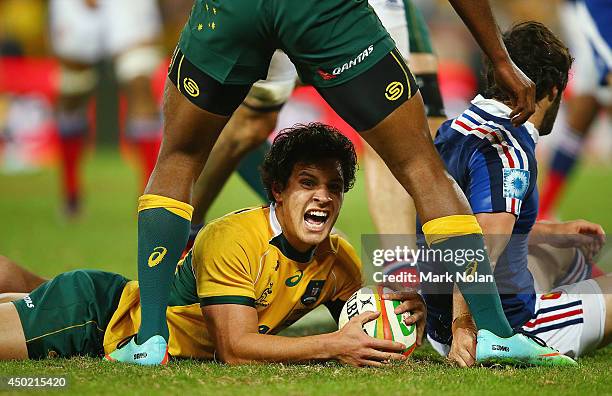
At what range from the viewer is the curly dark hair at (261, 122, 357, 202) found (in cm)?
413

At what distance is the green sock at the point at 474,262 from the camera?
144 inches

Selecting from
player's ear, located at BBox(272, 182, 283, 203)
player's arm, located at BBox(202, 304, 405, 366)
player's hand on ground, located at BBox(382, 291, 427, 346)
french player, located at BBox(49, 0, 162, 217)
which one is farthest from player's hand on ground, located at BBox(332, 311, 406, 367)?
french player, located at BBox(49, 0, 162, 217)

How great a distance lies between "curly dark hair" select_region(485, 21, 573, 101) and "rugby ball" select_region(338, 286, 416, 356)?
0.98 metres

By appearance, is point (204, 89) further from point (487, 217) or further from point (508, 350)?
point (508, 350)

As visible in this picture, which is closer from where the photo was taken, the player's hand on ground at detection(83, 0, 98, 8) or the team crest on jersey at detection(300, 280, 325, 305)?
the team crest on jersey at detection(300, 280, 325, 305)

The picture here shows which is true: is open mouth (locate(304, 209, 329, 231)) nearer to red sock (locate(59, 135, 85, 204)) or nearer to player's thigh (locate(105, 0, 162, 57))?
player's thigh (locate(105, 0, 162, 57))

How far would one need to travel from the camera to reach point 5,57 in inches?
683

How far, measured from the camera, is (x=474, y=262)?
3686mm

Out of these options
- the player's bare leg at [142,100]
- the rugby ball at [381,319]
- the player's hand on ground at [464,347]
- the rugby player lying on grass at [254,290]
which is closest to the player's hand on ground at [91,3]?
the player's bare leg at [142,100]

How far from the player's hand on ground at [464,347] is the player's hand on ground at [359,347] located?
0.71 ft

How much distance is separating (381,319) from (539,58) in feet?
4.09

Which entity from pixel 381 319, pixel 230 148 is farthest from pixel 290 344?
pixel 230 148

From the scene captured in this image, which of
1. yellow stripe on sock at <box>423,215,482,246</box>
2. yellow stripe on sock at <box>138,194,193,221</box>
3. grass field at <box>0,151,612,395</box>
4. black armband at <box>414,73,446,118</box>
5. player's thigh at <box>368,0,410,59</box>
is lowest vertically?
grass field at <box>0,151,612,395</box>

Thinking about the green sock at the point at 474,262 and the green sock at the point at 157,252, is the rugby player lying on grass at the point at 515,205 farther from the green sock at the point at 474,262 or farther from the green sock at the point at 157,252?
the green sock at the point at 157,252
